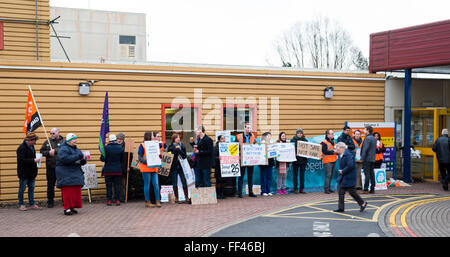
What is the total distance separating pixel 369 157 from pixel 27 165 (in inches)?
363

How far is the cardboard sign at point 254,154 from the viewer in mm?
13141

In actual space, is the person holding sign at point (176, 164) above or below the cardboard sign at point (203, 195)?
above

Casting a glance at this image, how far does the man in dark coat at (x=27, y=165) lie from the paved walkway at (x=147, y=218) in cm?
45

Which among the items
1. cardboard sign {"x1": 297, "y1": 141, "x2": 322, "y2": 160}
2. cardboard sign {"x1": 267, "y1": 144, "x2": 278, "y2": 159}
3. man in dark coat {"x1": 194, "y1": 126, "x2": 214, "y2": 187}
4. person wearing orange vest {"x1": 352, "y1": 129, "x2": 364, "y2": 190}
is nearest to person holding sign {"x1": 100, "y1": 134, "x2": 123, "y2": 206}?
man in dark coat {"x1": 194, "y1": 126, "x2": 214, "y2": 187}

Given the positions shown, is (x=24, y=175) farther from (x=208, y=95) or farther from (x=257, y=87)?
(x=257, y=87)

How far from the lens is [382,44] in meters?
16.3

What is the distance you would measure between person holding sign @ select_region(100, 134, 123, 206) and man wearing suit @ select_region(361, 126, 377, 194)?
6887 mm

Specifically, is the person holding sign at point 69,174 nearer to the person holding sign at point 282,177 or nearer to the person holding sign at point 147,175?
the person holding sign at point 147,175

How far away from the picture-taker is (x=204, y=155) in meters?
12.5

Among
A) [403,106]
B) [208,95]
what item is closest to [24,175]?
[208,95]

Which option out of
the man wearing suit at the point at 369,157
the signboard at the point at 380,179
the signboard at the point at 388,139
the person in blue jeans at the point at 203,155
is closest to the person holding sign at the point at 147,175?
the person in blue jeans at the point at 203,155

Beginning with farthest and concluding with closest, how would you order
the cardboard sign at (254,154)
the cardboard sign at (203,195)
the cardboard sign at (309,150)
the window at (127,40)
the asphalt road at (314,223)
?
the window at (127,40), the cardboard sign at (309,150), the cardboard sign at (254,154), the cardboard sign at (203,195), the asphalt road at (314,223)

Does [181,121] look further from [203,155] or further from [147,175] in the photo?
[147,175]

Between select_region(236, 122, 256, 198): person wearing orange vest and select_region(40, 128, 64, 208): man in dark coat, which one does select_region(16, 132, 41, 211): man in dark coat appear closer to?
select_region(40, 128, 64, 208): man in dark coat
